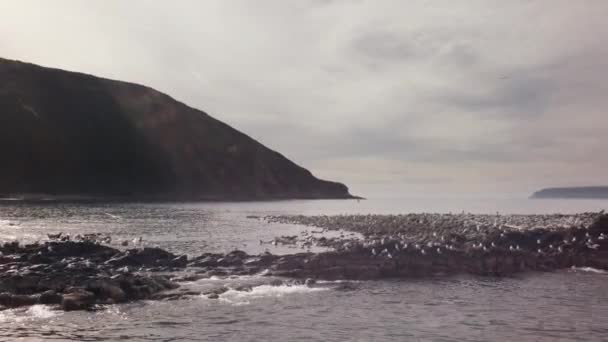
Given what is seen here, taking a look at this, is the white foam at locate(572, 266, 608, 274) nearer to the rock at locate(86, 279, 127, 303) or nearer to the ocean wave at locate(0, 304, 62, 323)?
the rock at locate(86, 279, 127, 303)

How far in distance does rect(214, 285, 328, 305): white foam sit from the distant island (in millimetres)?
126567

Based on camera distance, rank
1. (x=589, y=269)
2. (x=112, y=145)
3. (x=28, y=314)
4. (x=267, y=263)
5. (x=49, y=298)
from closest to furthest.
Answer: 1. (x=28, y=314)
2. (x=49, y=298)
3. (x=267, y=263)
4. (x=589, y=269)
5. (x=112, y=145)

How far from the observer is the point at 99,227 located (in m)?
56.3

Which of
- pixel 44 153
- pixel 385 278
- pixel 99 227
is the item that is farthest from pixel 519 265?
pixel 44 153

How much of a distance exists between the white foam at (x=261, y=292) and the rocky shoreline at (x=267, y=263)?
65 centimetres

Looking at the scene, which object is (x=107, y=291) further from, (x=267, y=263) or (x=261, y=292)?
(x=267, y=263)

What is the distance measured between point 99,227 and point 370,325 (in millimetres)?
47318

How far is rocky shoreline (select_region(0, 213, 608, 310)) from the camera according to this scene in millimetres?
20359

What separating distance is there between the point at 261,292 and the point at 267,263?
6.00 m

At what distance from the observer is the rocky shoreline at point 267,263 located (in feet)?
66.8

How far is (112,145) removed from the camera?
158500 millimetres

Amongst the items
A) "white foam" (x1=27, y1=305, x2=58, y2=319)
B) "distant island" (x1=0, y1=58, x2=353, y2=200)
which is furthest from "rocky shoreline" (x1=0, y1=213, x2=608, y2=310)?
"distant island" (x1=0, y1=58, x2=353, y2=200)

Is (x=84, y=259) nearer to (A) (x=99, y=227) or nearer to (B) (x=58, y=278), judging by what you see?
(B) (x=58, y=278)

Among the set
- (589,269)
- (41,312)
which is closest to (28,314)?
(41,312)
